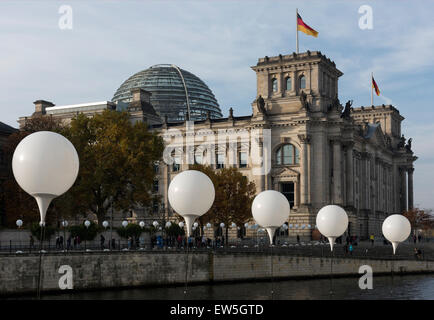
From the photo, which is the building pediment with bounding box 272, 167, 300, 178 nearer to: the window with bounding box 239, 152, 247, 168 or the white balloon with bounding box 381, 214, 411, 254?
the window with bounding box 239, 152, 247, 168

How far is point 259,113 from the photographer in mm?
105125

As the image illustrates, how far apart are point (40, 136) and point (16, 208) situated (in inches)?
2164

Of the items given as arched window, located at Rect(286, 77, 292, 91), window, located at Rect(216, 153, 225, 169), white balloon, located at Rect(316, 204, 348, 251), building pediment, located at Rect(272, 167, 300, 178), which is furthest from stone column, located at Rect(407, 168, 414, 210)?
white balloon, located at Rect(316, 204, 348, 251)

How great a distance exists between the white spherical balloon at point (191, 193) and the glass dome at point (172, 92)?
122m

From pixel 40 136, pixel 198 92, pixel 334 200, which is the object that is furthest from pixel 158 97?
pixel 40 136

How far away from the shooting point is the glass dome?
147625 millimetres

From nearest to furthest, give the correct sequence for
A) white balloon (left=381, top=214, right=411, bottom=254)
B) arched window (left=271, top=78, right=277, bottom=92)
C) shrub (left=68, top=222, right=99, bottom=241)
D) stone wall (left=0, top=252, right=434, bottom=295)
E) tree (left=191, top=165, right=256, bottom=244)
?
white balloon (left=381, top=214, right=411, bottom=254) < stone wall (left=0, top=252, right=434, bottom=295) < shrub (left=68, top=222, right=99, bottom=241) < tree (left=191, top=165, right=256, bottom=244) < arched window (left=271, top=78, right=277, bottom=92)

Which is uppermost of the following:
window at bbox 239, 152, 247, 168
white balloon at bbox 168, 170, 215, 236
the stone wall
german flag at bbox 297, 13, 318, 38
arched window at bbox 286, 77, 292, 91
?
german flag at bbox 297, 13, 318, 38

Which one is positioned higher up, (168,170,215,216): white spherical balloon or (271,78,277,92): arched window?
(271,78,277,92): arched window

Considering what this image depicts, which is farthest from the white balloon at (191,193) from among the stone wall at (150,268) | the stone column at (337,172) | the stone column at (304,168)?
the stone column at (337,172)

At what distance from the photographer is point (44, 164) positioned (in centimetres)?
1753

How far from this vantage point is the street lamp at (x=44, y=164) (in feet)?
57.7

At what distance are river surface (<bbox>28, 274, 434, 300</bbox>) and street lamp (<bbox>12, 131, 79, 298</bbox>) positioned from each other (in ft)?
87.5

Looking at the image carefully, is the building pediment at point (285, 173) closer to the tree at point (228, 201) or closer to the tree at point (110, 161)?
the tree at point (228, 201)
